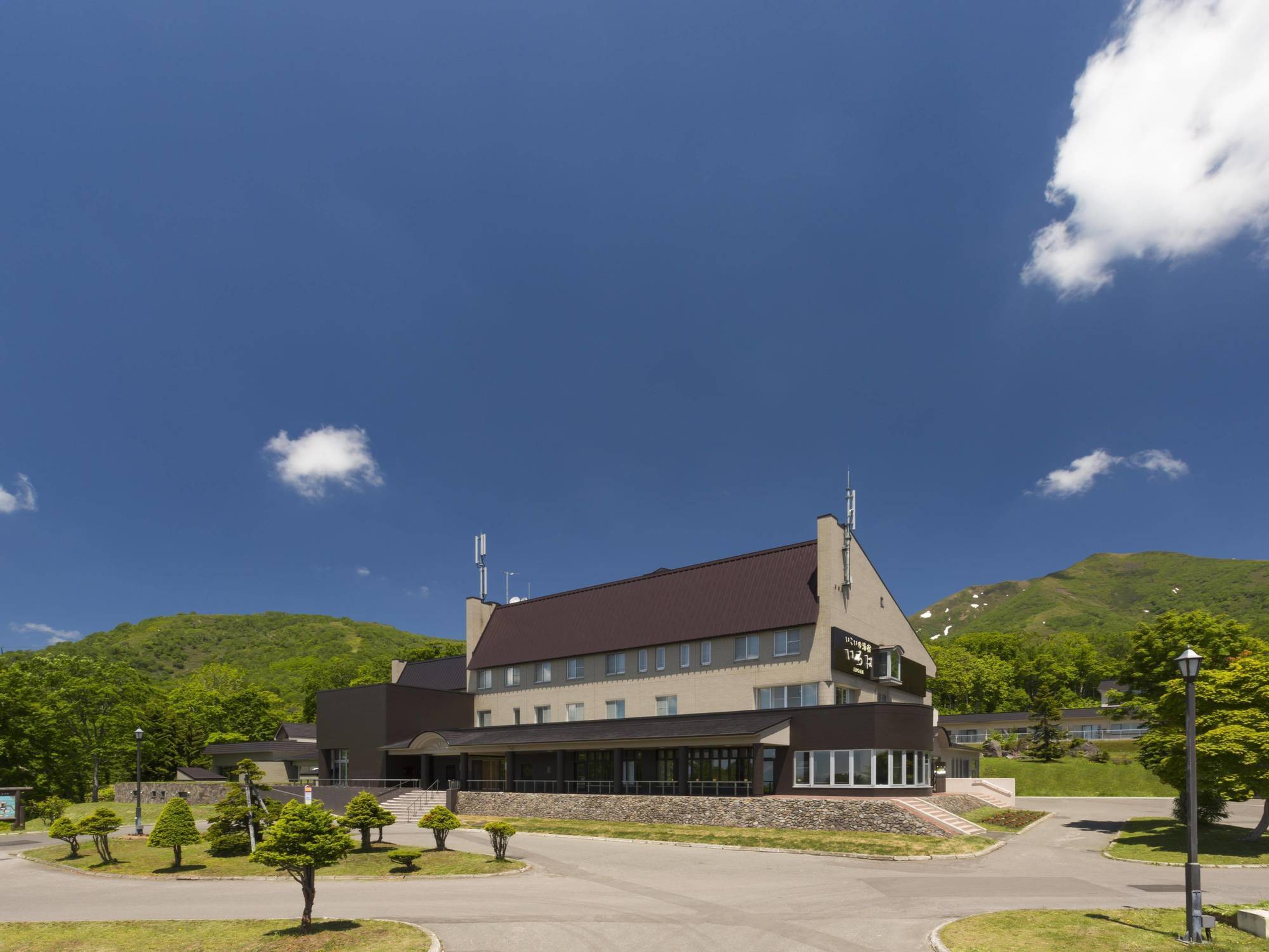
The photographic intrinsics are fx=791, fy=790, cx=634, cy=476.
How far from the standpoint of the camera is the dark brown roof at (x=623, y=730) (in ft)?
124

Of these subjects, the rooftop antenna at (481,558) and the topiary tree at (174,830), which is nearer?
the topiary tree at (174,830)

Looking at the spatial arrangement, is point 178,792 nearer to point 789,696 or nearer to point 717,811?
point 717,811

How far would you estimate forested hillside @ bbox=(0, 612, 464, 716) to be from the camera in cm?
12031

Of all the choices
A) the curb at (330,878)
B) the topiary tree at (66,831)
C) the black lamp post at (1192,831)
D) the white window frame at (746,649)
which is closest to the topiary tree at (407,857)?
the curb at (330,878)

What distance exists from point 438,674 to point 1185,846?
5084cm

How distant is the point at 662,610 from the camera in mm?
48312

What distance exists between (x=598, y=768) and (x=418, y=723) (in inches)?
562

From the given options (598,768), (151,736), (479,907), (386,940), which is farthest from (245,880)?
(151,736)

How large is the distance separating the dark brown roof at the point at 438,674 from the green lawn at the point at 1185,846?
140 feet

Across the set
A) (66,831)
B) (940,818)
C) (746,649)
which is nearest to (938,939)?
(940,818)

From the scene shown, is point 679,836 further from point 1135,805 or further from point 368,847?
point 1135,805

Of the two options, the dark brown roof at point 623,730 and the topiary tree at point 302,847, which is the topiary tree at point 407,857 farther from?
the dark brown roof at point 623,730

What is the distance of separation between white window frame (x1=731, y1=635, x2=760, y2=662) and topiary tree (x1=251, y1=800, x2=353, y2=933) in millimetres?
29563

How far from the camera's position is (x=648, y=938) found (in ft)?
48.8
